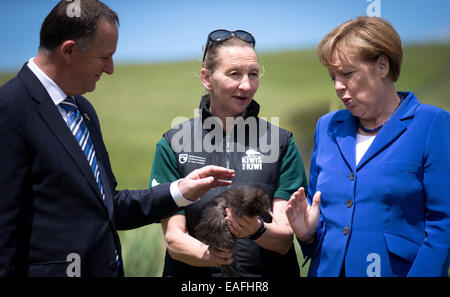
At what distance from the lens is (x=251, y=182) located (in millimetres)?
2658

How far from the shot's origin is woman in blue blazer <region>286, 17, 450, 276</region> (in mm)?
2273

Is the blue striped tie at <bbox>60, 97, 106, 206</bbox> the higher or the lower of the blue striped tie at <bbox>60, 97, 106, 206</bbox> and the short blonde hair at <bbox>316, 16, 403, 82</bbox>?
the lower

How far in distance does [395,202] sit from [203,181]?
102cm

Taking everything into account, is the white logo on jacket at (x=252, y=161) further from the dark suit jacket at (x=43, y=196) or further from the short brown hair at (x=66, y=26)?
the short brown hair at (x=66, y=26)

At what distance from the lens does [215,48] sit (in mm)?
2885

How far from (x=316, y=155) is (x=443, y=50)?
21127mm

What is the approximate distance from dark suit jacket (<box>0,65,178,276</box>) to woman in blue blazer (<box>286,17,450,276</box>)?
1.06 meters

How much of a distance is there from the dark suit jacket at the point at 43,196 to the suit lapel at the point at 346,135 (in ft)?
4.33

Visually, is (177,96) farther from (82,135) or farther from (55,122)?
(55,122)

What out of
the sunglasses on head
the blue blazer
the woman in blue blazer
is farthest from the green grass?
the blue blazer

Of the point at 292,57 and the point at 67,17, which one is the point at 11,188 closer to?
the point at 67,17

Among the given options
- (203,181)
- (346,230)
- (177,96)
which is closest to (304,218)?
(346,230)

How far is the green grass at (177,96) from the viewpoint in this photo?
1408cm

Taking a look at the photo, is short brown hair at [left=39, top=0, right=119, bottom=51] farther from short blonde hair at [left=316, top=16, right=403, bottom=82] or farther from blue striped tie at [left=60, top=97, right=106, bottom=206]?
short blonde hair at [left=316, top=16, right=403, bottom=82]
